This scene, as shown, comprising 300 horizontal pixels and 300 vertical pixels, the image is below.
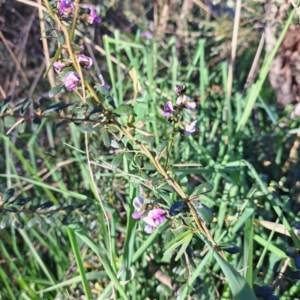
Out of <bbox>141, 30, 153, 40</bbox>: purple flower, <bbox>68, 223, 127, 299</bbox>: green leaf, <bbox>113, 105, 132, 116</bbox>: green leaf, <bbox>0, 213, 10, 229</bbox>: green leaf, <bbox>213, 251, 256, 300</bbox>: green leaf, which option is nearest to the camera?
<bbox>213, 251, 256, 300</bbox>: green leaf

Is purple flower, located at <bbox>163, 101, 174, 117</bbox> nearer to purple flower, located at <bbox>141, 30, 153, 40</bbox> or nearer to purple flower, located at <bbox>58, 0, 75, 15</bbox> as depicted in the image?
purple flower, located at <bbox>58, 0, 75, 15</bbox>

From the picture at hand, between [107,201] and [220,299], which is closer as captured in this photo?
[220,299]

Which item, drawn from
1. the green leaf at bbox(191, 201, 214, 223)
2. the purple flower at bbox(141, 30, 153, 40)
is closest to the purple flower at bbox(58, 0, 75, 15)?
the green leaf at bbox(191, 201, 214, 223)

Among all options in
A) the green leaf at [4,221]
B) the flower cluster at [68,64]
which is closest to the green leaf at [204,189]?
the flower cluster at [68,64]

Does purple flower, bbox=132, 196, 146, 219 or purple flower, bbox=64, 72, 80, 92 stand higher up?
purple flower, bbox=64, 72, 80, 92

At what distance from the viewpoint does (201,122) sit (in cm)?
127

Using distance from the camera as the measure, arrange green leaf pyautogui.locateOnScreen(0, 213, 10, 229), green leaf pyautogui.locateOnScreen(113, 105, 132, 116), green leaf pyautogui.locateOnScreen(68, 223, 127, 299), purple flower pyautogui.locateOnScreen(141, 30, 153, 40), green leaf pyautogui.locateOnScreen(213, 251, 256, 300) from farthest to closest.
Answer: purple flower pyautogui.locateOnScreen(141, 30, 153, 40) < green leaf pyautogui.locateOnScreen(0, 213, 10, 229) < green leaf pyautogui.locateOnScreen(68, 223, 127, 299) < green leaf pyautogui.locateOnScreen(113, 105, 132, 116) < green leaf pyautogui.locateOnScreen(213, 251, 256, 300)

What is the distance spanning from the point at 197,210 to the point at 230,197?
15.7 inches

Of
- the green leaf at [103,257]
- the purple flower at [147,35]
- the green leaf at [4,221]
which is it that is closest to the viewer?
the green leaf at [103,257]

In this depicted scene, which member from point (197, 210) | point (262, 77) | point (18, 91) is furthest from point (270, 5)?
point (18, 91)

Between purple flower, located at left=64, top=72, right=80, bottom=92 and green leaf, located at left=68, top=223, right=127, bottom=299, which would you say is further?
green leaf, located at left=68, top=223, right=127, bottom=299

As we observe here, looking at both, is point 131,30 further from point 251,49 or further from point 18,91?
point 18,91

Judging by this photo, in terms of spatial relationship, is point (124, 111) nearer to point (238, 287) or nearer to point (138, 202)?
point (138, 202)

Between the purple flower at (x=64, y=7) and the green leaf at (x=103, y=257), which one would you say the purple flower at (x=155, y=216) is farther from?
the purple flower at (x=64, y=7)
